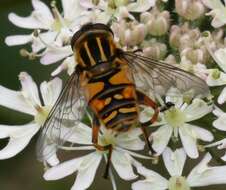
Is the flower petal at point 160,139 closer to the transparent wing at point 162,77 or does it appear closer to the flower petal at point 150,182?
the flower petal at point 150,182

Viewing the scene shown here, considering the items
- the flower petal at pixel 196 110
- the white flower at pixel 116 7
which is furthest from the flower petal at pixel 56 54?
the flower petal at pixel 196 110

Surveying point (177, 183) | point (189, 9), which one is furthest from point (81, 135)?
point (189, 9)

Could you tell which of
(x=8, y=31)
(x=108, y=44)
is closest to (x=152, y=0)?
(x=108, y=44)

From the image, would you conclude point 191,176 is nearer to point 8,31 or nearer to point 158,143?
point 158,143

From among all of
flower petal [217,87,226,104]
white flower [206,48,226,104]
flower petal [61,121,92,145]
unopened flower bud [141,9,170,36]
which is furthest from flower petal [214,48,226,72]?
flower petal [61,121,92,145]

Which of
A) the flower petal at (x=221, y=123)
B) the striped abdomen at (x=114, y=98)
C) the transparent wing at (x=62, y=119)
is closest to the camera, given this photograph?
the striped abdomen at (x=114, y=98)

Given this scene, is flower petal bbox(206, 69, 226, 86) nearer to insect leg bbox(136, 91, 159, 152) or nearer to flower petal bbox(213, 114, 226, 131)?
flower petal bbox(213, 114, 226, 131)

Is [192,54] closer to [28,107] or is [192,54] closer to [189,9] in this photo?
[189,9]
